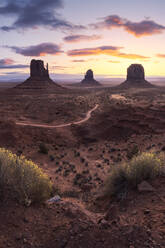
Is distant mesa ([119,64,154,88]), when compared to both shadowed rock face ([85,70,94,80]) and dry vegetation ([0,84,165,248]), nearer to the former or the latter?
shadowed rock face ([85,70,94,80])

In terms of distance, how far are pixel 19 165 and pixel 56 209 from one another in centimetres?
183

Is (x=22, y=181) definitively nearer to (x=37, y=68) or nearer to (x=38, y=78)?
(x=38, y=78)

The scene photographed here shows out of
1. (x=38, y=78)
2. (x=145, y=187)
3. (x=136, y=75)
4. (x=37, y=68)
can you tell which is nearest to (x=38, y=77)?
(x=38, y=78)

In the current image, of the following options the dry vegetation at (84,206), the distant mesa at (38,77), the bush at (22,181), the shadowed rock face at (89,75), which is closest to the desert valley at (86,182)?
the dry vegetation at (84,206)

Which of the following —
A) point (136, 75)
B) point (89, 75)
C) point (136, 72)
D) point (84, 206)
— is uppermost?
point (89, 75)

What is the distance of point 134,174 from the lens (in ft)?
22.1

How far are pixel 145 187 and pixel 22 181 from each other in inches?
158

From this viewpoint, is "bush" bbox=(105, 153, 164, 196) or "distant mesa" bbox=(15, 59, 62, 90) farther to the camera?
"distant mesa" bbox=(15, 59, 62, 90)

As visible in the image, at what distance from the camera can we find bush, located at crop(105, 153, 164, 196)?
6746 mm

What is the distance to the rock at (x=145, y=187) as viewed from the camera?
6.26 metres

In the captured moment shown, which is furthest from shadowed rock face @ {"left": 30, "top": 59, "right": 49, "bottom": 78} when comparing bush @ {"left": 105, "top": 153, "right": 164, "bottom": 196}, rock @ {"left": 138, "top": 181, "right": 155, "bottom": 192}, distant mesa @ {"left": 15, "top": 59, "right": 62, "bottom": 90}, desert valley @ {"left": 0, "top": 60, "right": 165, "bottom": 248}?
rock @ {"left": 138, "top": 181, "right": 155, "bottom": 192}

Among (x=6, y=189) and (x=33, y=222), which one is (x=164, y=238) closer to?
(x=33, y=222)

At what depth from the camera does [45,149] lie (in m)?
17.2

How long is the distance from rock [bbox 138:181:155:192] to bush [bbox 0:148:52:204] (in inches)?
124
